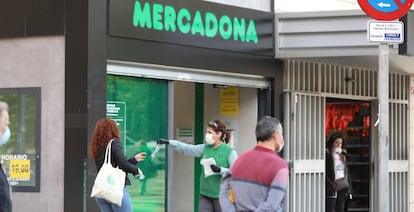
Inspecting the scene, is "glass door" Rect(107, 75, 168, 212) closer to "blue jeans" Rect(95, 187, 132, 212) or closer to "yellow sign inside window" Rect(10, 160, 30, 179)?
"yellow sign inside window" Rect(10, 160, 30, 179)

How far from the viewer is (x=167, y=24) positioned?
37.3 feet

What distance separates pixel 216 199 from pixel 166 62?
2070 mm

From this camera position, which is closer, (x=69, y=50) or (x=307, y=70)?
(x=69, y=50)

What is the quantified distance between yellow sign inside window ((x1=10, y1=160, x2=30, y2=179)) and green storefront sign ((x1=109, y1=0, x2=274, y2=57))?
1.93 meters

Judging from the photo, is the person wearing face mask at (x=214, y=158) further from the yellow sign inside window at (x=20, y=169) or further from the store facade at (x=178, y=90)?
the yellow sign inside window at (x=20, y=169)

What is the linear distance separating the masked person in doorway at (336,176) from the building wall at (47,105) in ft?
17.9

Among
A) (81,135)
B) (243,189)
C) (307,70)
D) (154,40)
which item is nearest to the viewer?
(243,189)

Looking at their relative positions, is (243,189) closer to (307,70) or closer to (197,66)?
(197,66)

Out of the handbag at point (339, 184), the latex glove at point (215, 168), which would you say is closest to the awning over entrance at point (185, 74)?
the latex glove at point (215, 168)

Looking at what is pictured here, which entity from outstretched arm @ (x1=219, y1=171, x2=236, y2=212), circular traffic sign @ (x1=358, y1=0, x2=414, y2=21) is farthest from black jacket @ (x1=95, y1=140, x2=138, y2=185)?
circular traffic sign @ (x1=358, y1=0, x2=414, y2=21)

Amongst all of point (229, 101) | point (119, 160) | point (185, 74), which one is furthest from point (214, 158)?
point (229, 101)

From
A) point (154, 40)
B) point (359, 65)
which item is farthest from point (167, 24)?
point (359, 65)

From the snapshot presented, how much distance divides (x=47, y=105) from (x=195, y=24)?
8.09 feet

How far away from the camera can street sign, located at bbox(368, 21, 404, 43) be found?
8641 millimetres
